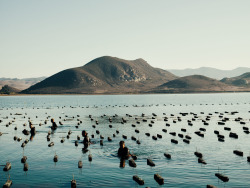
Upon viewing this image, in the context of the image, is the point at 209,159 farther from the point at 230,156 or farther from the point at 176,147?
the point at 176,147

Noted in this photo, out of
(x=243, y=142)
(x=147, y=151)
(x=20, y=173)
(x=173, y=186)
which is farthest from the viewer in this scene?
(x=243, y=142)

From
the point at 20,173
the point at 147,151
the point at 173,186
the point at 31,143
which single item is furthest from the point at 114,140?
the point at 173,186

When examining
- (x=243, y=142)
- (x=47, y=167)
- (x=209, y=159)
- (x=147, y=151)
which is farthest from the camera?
(x=243, y=142)

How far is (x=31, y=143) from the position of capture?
60.3 m

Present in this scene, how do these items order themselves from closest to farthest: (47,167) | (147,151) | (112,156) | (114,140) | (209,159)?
(47,167) → (209,159) → (112,156) → (147,151) → (114,140)

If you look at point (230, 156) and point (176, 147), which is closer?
point (230, 156)

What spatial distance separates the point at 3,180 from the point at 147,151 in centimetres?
2466

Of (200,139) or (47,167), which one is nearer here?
(47,167)

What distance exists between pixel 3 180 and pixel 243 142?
4660 cm

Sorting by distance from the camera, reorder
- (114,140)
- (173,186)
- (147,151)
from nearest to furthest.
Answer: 1. (173,186)
2. (147,151)
3. (114,140)

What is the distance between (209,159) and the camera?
147 feet

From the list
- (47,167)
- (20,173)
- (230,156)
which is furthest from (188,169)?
(20,173)

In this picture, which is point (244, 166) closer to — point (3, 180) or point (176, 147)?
point (176, 147)

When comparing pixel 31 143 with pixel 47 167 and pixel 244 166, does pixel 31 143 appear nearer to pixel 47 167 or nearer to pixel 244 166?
pixel 47 167
